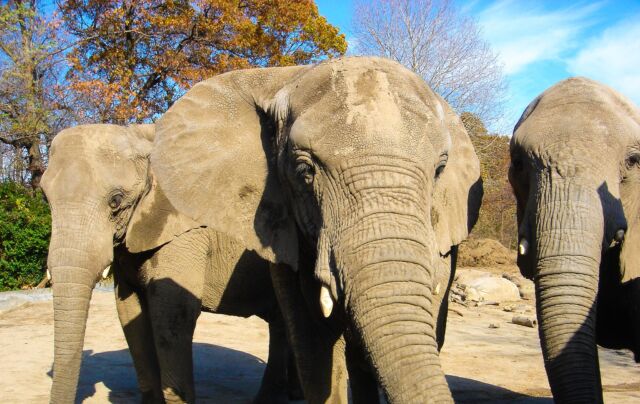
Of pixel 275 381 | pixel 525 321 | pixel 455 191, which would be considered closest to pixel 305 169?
pixel 455 191

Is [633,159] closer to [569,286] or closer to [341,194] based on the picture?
[569,286]

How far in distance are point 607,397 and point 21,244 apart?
41.2ft

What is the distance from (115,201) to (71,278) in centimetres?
78

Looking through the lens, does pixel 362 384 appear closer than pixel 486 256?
Yes

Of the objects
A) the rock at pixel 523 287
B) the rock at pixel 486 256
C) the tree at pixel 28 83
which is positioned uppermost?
the tree at pixel 28 83

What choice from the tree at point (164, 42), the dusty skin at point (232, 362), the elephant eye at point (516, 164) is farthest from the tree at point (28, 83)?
the elephant eye at point (516, 164)

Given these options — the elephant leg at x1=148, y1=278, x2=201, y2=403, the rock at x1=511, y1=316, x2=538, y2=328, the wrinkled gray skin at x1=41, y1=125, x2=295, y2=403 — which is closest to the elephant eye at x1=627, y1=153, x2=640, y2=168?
the wrinkled gray skin at x1=41, y1=125, x2=295, y2=403

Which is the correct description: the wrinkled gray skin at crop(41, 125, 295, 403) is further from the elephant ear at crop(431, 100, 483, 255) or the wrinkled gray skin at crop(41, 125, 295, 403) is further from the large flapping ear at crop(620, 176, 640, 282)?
the large flapping ear at crop(620, 176, 640, 282)

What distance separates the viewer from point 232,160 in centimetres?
399

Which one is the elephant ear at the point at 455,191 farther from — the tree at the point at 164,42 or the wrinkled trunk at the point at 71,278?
the tree at the point at 164,42

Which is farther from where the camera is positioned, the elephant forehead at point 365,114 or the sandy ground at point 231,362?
the sandy ground at point 231,362

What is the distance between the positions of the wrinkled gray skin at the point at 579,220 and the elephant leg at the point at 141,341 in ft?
10.6

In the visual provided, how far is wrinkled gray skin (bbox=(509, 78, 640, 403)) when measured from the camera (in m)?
3.80

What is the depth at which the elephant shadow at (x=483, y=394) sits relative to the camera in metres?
6.50
